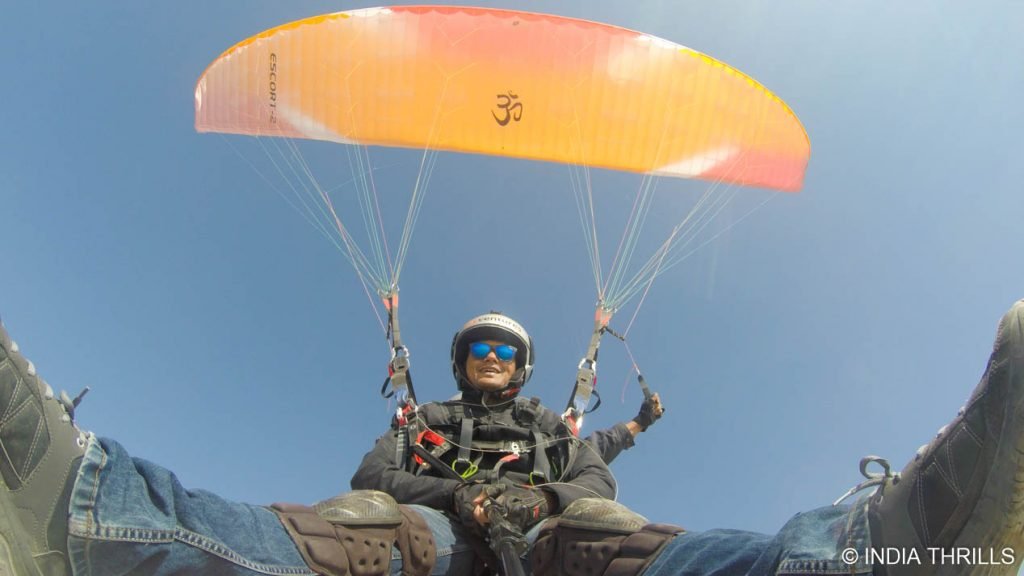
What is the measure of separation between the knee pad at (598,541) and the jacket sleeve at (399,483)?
2.08 ft

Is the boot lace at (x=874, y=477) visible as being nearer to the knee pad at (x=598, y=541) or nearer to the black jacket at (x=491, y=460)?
the knee pad at (x=598, y=541)

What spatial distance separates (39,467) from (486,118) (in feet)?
19.0

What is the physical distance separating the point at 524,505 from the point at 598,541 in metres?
0.54

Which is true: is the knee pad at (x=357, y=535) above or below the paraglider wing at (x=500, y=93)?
below

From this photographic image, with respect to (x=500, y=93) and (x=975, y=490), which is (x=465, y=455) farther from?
(x=500, y=93)

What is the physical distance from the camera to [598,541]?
2.39 meters

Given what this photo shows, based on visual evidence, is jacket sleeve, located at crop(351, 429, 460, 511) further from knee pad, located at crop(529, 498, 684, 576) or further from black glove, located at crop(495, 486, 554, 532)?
knee pad, located at crop(529, 498, 684, 576)

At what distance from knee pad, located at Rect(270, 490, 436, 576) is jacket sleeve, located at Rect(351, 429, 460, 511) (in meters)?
0.47

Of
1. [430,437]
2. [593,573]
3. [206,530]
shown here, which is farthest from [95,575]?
[430,437]

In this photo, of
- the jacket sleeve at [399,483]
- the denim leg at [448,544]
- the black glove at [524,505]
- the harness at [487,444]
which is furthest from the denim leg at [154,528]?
the harness at [487,444]

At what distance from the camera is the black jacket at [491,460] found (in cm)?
320

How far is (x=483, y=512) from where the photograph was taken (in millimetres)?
2945

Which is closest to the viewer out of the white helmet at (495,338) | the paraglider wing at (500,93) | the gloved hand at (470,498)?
the gloved hand at (470,498)

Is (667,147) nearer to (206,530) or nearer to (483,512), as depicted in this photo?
(483,512)
